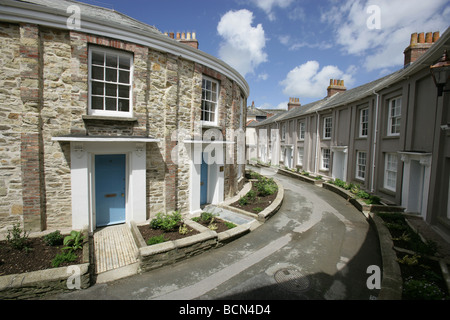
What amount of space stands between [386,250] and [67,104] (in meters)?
10.2

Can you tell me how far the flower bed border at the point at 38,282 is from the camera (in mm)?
3939

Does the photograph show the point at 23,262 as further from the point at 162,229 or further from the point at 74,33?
the point at 74,33

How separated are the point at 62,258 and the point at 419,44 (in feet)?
57.0

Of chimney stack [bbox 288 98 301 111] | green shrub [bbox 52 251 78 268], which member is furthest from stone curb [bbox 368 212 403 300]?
chimney stack [bbox 288 98 301 111]

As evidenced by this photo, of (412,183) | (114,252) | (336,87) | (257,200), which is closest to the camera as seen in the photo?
(114,252)

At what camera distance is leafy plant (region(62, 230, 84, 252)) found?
5293mm

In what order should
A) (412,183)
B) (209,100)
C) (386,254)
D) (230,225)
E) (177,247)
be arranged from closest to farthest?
(177,247) < (386,254) < (230,225) < (412,183) < (209,100)

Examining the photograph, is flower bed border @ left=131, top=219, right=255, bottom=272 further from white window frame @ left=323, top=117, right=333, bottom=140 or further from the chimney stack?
the chimney stack

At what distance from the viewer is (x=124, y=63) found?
22.7 feet

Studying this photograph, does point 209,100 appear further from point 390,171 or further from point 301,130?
point 301,130

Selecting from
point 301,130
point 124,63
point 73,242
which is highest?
point 124,63

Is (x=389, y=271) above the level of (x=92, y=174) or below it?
below

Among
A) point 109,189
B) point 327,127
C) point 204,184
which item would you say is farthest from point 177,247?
point 327,127

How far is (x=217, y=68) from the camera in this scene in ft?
30.6
